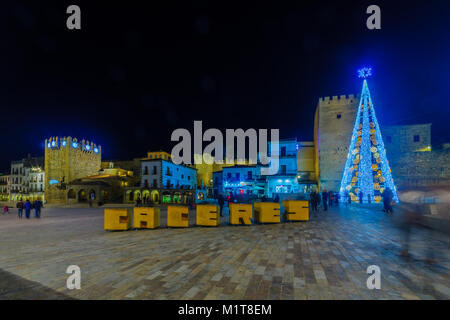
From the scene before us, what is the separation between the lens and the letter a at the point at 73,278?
417 cm

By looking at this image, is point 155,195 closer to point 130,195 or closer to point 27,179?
point 130,195

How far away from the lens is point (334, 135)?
109ft

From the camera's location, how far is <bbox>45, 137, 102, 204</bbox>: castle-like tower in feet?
156

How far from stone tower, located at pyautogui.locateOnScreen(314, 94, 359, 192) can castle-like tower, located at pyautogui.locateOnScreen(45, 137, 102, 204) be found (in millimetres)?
50791

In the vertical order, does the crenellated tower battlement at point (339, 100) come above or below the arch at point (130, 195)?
above

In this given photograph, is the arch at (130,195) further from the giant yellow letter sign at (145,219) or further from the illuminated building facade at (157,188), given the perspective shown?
the giant yellow letter sign at (145,219)

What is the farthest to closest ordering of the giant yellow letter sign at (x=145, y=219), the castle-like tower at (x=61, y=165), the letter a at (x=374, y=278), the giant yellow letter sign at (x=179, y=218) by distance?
the castle-like tower at (x=61, y=165) < the giant yellow letter sign at (x=179, y=218) < the giant yellow letter sign at (x=145, y=219) < the letter a at (x=374, y=278)

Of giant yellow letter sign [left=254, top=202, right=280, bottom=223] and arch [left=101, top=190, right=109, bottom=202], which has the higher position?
giant yellow letter sign [left=254, top=202, right=280, bottom=223]

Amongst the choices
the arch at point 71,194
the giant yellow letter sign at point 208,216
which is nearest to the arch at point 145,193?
the arch at point 71,194

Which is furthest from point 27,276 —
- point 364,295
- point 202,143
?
point 202,143

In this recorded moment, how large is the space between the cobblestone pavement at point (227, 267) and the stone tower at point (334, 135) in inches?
1018

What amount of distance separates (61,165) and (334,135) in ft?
181

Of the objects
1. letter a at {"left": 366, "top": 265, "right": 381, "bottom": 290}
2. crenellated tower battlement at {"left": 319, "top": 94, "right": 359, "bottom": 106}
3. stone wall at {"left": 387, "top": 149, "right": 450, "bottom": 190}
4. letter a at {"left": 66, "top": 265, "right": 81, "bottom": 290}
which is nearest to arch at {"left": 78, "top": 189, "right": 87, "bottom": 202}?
letter a at {"left": 66, "top": 265, "right": 81, "bottom": 290}

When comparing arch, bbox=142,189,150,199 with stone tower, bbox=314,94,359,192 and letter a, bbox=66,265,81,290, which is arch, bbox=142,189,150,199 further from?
letter a, bbox=66,265,81,290
